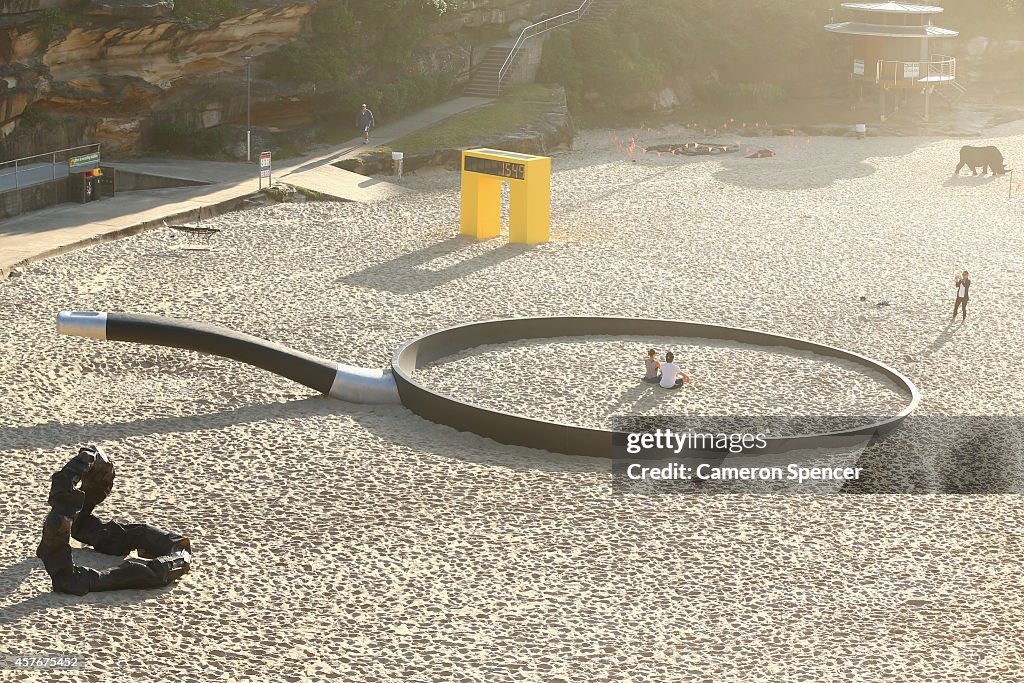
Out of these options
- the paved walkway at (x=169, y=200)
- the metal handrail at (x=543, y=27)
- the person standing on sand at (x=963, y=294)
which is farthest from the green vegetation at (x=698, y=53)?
the person standing on sand at (x=963, y=294)

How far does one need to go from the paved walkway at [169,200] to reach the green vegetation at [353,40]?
2.90 metres

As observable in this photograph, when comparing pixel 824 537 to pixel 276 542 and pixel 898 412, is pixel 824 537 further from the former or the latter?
pixel 276 542

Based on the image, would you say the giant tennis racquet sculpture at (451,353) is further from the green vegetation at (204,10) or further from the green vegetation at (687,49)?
the green vegetation at (687,49)

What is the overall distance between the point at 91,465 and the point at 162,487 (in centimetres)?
280

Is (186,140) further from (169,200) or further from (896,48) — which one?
(896,48)

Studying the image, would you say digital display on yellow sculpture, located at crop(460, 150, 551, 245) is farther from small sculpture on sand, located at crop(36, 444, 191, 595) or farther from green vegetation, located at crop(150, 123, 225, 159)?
small sculpture on sand, located at crop(36, 444, 191, 595)

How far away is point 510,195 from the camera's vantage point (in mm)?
34625

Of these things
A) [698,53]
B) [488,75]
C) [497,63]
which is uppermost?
[698,53]

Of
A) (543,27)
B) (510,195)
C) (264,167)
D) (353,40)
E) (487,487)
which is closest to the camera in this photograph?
(487,487)

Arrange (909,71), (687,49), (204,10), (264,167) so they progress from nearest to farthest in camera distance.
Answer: (264,167), (204,10), (909,71), (687,49)

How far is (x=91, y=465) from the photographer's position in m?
14.8

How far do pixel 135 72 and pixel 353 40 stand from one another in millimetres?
10533

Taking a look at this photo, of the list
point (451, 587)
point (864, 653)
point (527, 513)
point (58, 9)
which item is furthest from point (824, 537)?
point (58, 9)

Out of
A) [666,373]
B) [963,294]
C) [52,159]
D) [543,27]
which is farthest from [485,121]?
[666,373]
